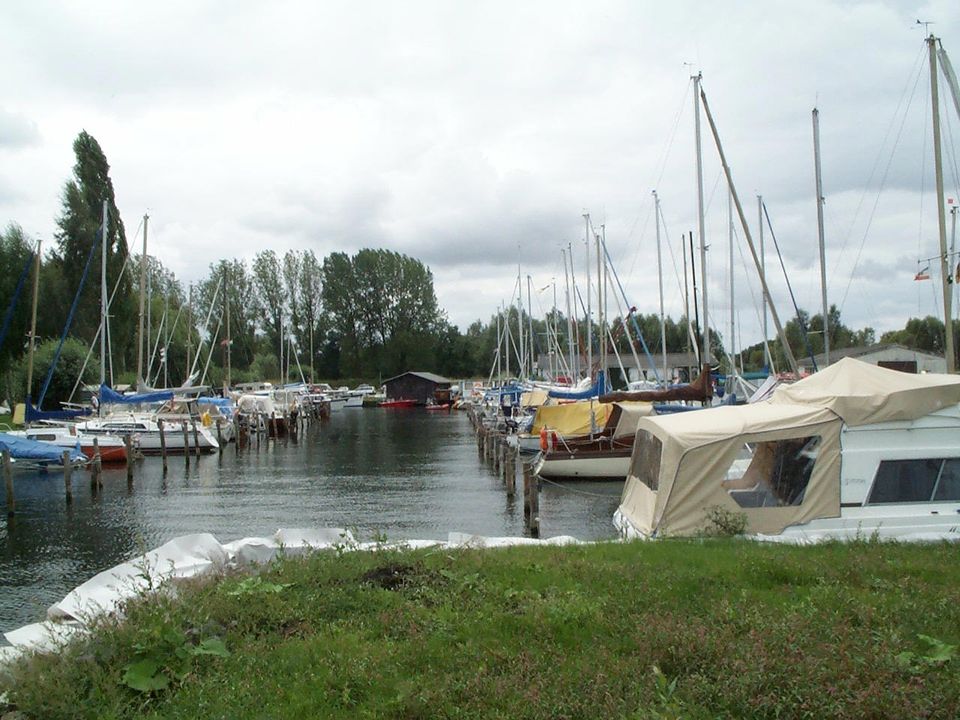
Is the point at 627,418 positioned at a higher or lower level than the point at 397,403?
higher

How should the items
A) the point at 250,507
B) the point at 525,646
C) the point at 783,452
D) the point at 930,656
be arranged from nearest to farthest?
the point at 930,656
the point at 525,646
the point at 783,452
the point at 250,507

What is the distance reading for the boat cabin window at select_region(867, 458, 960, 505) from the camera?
13148 millimetres

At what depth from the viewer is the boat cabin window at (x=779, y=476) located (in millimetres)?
13375

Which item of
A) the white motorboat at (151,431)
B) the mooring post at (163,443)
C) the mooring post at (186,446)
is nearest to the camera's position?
the mooring post at (163,443)

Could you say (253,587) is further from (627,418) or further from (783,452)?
(627,418)

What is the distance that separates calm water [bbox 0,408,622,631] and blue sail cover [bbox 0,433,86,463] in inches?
33.0

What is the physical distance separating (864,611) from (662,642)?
2.20 meters

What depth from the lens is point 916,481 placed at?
13.2 metres

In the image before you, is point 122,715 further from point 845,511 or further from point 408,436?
point 408,436

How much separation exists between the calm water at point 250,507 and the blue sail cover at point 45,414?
592cm

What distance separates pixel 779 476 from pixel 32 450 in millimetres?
31830

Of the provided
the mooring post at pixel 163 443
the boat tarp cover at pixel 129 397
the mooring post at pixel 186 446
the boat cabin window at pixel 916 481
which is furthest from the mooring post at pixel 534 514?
the boat tarp cover at pixel 129 397

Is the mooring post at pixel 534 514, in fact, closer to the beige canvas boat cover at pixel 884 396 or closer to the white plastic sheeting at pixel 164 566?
the white plastic sheeting at pixel 164 566

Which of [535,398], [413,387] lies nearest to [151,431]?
[535,398]
